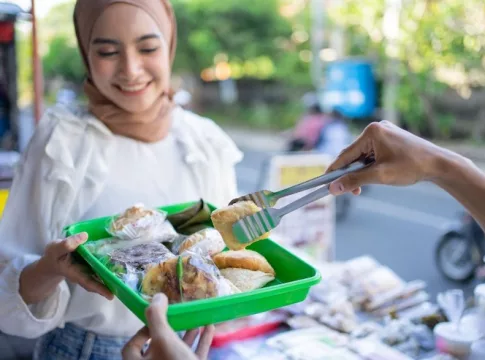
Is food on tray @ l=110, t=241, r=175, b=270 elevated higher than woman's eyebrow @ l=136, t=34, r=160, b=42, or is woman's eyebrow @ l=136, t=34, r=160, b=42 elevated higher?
woman's eyebrow @ l=136, t=34, r=160, b=42

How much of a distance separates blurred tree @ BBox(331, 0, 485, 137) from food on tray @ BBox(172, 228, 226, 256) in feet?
22.1

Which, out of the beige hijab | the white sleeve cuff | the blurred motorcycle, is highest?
the beige hijab

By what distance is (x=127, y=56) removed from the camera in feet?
4.81

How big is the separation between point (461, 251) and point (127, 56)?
4400 mm

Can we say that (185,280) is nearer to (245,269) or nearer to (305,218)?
(245,269)

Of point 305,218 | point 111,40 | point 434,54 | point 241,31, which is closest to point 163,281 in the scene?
point 111,40

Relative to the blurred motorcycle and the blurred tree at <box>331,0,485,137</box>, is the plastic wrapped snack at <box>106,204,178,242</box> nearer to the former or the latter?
the blurred motorcycle

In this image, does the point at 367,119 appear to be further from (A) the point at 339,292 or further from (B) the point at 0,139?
(A) the point at 339,292

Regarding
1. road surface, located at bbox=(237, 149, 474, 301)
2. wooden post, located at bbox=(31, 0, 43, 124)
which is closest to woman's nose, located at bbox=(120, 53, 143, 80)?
wooden post, located at bbox=(31, 0, 43, 124)

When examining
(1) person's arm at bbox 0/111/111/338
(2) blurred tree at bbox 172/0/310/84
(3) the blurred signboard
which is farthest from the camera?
(2) blurred tree at bbox 172/0/310/84

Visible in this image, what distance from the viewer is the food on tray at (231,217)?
1.13 meters

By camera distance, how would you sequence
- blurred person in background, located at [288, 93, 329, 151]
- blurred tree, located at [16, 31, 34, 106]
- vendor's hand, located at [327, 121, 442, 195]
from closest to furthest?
vendor's hand, located at [327, 121, 442, 195], blurred tree, located at [16, 31, 34, 106], blurred person in background, located at [288, 93, 329, 151]

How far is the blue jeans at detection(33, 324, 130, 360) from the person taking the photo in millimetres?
1496

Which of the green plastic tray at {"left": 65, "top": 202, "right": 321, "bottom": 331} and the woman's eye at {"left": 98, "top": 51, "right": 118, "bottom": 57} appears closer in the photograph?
the green plastic tray at {"left": 65, "top": 202, "right": 321, "bottom": 331}
